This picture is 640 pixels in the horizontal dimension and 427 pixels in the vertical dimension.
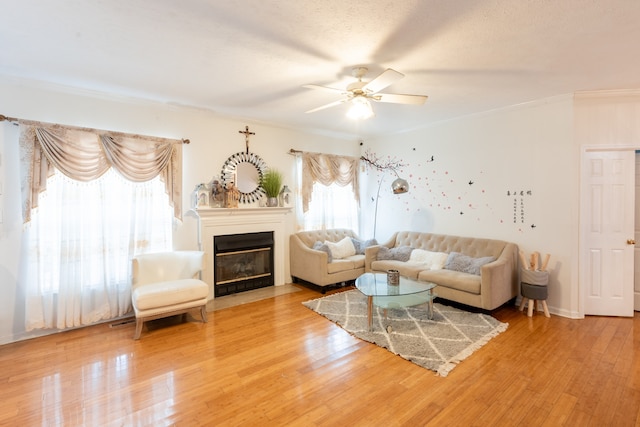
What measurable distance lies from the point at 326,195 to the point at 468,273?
2.78 metres

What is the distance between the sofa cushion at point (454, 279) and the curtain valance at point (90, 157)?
349cm

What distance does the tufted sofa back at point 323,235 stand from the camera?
5.12 m

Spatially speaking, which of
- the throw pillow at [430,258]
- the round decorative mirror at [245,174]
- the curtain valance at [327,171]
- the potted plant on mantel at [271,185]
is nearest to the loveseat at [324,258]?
the curtain valance at [327,171]

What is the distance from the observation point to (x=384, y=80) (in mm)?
2422

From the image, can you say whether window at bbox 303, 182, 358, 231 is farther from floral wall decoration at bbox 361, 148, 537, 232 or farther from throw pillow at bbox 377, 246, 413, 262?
throw pillow at bbox 377, 246, 413, 262

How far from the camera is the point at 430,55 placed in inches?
101

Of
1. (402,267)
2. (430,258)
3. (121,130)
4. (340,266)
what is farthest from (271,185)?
(430,258)

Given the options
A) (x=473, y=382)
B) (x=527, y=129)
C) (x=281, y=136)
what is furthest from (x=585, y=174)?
(x=281, y=136)

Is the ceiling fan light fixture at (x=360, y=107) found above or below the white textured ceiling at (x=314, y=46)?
below

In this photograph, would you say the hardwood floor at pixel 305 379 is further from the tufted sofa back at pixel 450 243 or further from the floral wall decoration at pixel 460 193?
the floral wall decoration at pixel 460 193

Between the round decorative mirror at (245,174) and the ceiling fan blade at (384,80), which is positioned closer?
the ceiling fan blade at (384,80)

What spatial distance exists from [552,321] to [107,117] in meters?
5.82

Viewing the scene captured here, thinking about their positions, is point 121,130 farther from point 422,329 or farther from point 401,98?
point 422,329

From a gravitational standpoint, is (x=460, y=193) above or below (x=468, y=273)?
above
